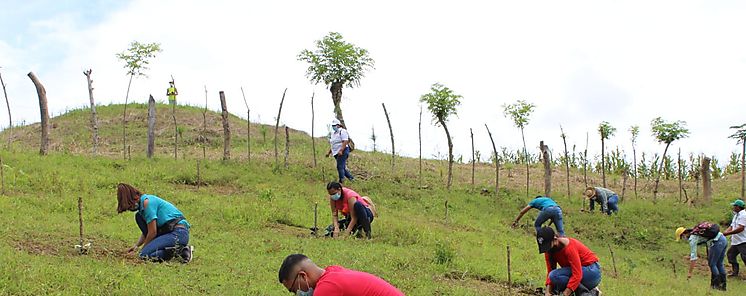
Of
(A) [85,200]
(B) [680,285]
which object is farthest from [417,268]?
(A) [85,200]

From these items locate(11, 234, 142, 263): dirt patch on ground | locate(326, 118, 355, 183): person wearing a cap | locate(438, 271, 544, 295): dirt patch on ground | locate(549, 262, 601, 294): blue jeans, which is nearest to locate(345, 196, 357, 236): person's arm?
locate(438, 271, 544, 295): dirt patch on ground

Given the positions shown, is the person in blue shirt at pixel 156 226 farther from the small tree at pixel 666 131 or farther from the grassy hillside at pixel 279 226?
the small tree at pixel 666 131

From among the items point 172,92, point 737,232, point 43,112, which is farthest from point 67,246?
point 172,92

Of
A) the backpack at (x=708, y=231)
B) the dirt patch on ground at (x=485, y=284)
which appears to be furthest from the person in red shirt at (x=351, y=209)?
the backpack at (x=708, y=231)

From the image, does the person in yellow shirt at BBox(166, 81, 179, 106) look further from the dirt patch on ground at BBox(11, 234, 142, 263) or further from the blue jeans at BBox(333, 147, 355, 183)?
the dirt patch on ground at BBox(11, 234, 142, 263)

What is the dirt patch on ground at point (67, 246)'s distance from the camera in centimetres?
890

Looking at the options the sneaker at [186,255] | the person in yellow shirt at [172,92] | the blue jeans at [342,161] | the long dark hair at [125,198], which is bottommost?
the sneaker at [186,255]

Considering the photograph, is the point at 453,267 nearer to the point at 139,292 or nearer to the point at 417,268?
the point at 417,268

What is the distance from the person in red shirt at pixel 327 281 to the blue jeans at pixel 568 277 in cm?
431

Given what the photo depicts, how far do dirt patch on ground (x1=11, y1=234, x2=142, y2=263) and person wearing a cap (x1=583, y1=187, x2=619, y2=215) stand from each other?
13.1 metres

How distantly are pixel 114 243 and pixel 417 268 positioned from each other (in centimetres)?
444

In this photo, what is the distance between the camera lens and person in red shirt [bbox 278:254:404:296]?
438 centimetres

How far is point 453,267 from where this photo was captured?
10.1 metres

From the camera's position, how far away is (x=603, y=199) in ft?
62.1
